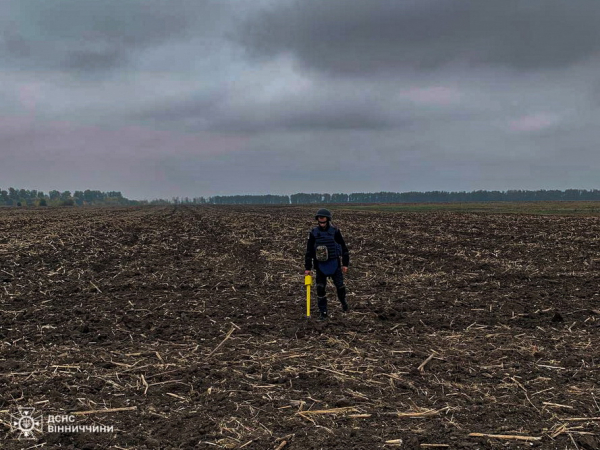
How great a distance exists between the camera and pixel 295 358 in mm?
6465

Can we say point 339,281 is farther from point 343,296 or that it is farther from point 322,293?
point 322,293

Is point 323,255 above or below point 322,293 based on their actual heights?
above

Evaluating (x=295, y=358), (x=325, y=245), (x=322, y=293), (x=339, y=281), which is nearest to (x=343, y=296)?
(x=339, y=281)

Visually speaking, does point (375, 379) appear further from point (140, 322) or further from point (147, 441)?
point (140, 322)

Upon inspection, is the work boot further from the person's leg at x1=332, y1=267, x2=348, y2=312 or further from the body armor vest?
the body armor vest

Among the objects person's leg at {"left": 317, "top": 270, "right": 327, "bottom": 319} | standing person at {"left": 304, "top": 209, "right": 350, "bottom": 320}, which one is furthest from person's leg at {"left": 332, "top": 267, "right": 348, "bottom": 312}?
person's leg at {"left": 317, "top": 270, "right": 327, "bottom": 319}

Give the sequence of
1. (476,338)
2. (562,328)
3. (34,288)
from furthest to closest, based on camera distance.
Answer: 1. (34,288)
2. (562,328)
3. (476,338)

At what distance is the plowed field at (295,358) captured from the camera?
4457 mm

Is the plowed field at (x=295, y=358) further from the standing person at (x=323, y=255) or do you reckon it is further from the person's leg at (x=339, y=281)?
the standing person at (x=323, y=255)

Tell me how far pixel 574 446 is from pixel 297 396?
2.98 metres

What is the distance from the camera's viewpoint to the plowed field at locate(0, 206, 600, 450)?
175 inches

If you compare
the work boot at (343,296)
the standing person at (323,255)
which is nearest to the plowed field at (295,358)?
the work boot at (343,296)

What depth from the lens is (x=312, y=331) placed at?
7793mm

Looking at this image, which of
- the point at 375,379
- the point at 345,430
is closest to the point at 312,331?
the point at 375,379
